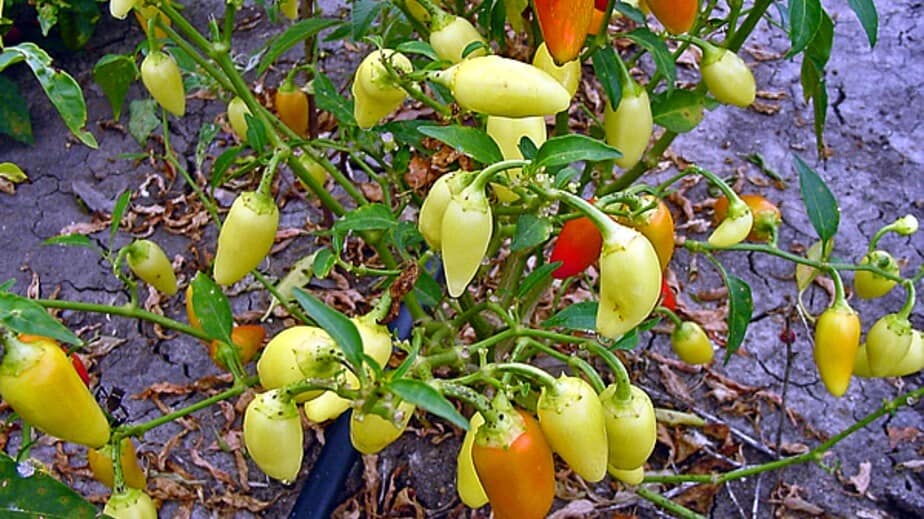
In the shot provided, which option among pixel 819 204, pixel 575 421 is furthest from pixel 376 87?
pixel 819 204

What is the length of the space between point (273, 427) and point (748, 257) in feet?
5.00

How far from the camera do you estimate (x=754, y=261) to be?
199 cm

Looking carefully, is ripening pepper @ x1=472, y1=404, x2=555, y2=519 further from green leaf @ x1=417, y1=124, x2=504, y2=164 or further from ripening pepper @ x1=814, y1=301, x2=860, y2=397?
ripening pepper @ x1=814, y1=301, x2=860, y2=397

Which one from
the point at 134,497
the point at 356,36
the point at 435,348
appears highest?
the point at 356,36

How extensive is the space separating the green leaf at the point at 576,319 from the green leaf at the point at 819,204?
0.33 metres

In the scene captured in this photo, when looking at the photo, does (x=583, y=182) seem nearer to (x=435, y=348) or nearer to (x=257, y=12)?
(x=435, y=348)

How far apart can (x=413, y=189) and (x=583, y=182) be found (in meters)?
0.28

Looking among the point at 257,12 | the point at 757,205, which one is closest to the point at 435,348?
the point at 757,205

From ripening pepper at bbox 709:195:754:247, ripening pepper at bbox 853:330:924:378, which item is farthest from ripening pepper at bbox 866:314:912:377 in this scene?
ripening pepper at bbox 709:195:754:247

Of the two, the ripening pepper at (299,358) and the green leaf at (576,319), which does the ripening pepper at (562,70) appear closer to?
the green leaf at (576,319)

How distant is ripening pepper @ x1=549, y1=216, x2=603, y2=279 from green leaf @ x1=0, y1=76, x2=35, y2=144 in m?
1.79

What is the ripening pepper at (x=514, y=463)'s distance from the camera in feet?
2.35

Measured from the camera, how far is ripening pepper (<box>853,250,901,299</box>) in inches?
43.3

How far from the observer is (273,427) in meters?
0.72
